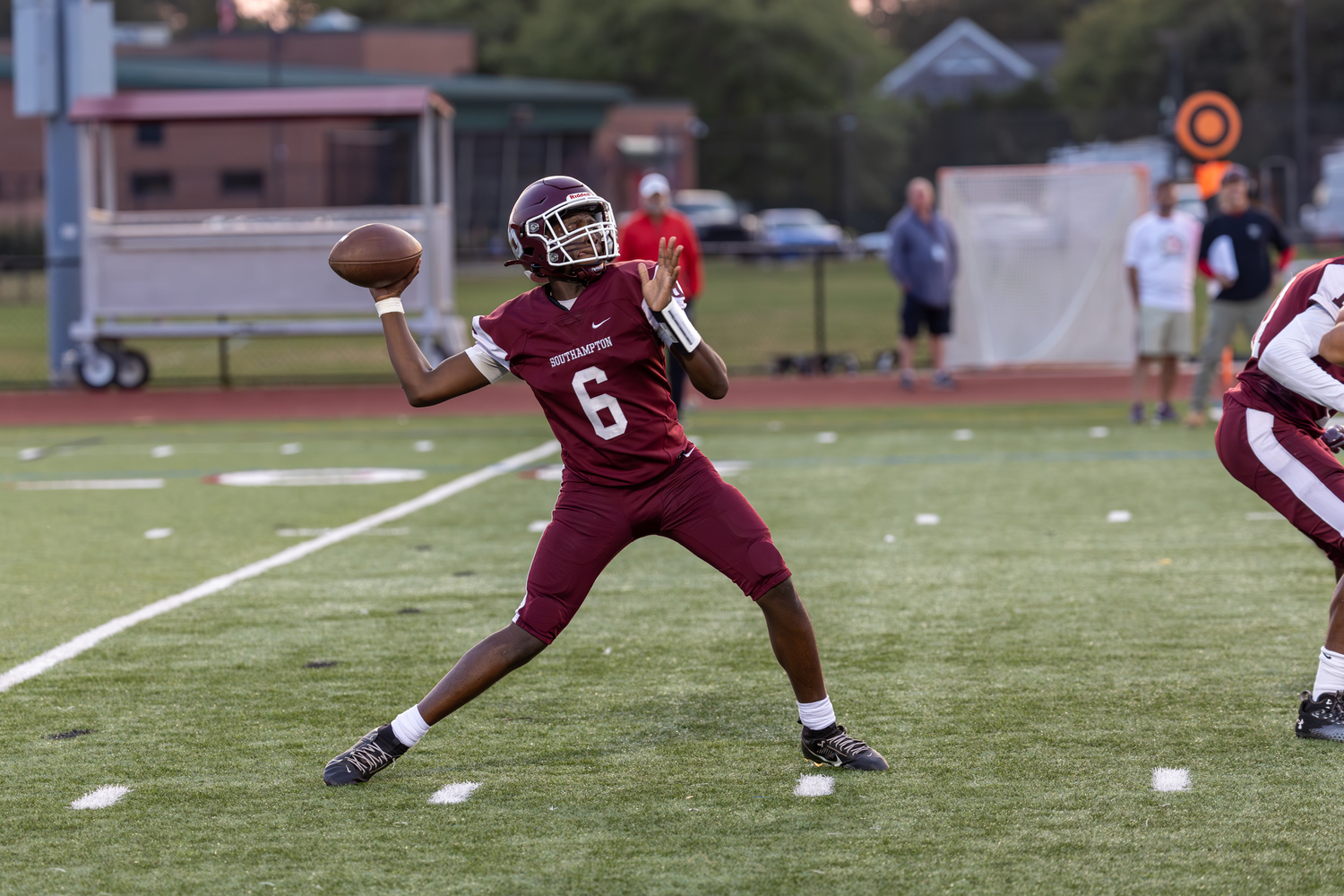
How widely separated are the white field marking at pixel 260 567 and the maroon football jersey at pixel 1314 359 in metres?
4.33

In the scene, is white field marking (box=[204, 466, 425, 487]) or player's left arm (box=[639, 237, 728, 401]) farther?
white field marking (box=[204, 466, 425, 487])

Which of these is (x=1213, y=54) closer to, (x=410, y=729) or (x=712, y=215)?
(x=712, y=215)

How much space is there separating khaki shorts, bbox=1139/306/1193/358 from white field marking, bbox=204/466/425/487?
5.77 meters

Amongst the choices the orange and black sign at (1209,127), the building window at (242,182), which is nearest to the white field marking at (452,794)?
the orange and black sign at (1209,127)

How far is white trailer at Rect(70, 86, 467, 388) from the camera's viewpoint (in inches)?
668

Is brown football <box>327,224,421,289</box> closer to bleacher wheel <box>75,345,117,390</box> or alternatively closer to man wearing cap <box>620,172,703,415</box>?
man wearing cap <box>620,172,703,415</box>

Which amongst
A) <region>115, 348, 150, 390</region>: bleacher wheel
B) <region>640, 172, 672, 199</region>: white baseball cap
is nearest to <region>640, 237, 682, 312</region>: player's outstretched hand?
<region>640, 172, 672, 199</region>: white baseball cap

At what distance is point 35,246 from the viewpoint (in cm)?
3850

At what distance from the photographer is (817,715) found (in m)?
4.52

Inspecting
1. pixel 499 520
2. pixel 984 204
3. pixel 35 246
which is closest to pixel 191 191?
pixel 35 246

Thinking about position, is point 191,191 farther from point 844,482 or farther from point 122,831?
point 122,831

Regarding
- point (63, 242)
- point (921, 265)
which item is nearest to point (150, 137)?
point (63, 242)

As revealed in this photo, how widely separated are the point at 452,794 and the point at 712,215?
4413 cm

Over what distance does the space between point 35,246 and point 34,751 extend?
121 ft
